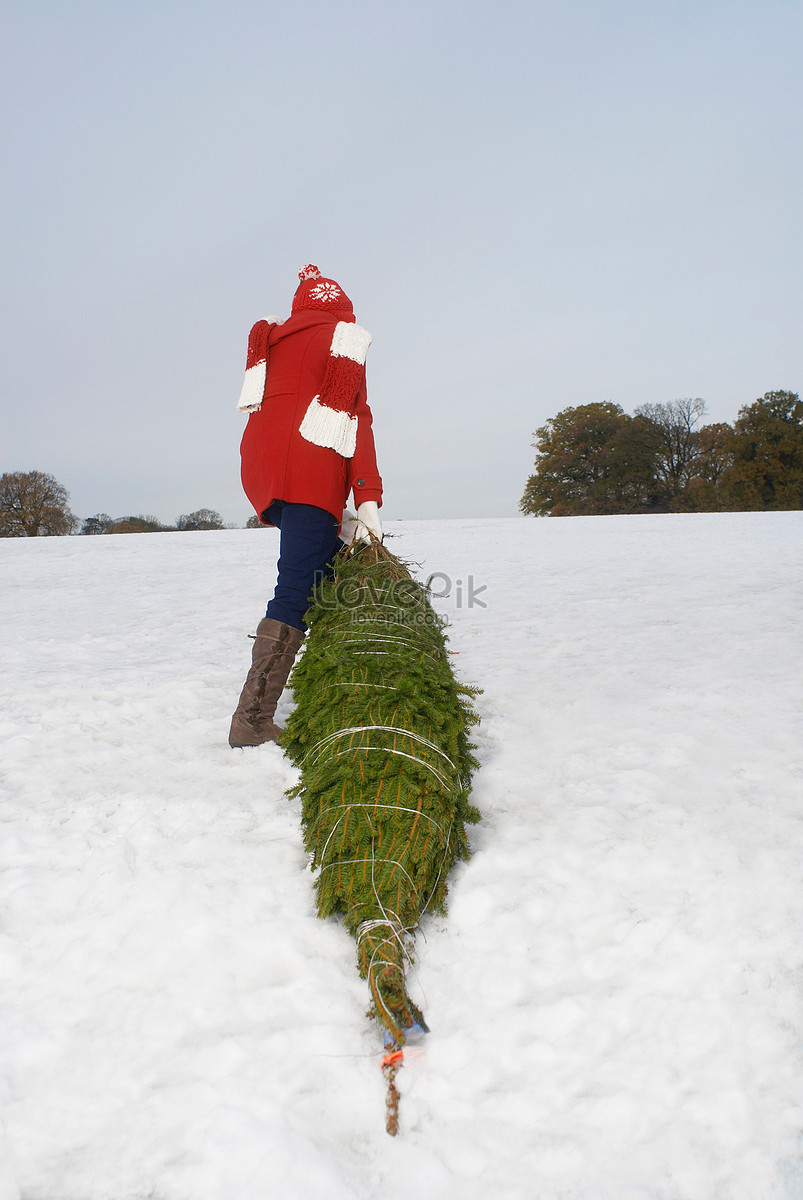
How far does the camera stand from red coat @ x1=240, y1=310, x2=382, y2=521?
10.8 ft

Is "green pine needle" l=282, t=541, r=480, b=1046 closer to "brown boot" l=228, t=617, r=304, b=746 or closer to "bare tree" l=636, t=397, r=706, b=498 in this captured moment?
"brown boot" l=228, t=617, r=304, b=746

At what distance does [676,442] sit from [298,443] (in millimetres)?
42060

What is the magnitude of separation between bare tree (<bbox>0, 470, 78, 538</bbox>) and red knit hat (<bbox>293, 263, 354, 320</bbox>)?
2924 cm

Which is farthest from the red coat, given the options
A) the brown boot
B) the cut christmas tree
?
the brown boot

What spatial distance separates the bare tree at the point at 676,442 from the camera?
40125mm

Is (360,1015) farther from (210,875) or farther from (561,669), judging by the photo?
(561,669)

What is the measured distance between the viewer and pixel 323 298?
3.60 m

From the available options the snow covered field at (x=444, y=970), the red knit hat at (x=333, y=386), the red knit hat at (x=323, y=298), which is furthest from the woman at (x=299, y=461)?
the snow covered field at (x=444, y=970)

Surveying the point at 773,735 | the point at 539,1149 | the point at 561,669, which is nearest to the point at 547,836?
the point at 539,1149

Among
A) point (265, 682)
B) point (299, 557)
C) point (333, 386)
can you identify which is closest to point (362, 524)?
point (299, 557)

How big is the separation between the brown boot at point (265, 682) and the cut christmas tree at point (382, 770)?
11cm

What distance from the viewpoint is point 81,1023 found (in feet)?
6.39

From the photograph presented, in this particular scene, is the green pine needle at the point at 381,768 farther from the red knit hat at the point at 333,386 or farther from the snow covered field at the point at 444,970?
the red knit hat at the point at 333,386

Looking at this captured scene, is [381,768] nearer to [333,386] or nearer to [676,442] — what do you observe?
[333,386]
